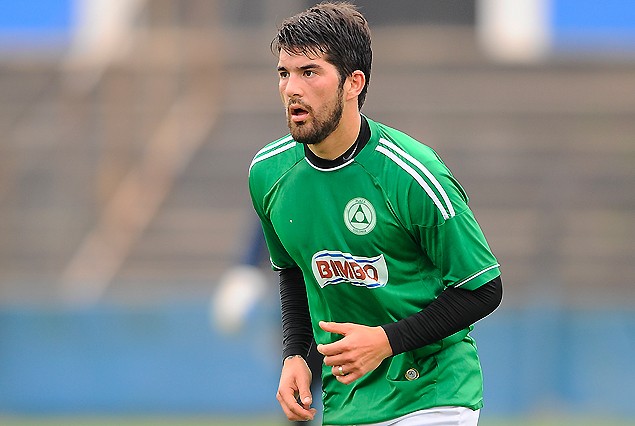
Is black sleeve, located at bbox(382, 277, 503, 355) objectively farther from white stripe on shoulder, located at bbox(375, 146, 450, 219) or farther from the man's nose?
the man's nose

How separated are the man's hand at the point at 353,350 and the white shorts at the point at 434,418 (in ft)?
1.10

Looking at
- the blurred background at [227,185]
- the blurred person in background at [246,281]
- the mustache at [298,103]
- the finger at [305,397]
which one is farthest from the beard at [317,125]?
the blurred background at [227,185]

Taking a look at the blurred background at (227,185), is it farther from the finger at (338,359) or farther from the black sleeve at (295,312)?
the finger at (338,359)

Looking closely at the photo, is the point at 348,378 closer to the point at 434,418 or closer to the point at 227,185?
the point at 434,418

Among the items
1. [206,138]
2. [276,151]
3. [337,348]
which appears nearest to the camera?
[337,348]

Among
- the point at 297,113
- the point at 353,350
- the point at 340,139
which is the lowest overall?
the point at 353,350

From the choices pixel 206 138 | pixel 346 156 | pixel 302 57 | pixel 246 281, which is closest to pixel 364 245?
pixel 346 156

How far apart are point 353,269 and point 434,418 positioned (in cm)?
57

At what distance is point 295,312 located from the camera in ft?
16.2

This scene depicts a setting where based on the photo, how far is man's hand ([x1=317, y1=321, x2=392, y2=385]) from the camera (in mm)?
4230

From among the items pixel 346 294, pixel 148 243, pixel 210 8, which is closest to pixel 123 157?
pixel 148 243

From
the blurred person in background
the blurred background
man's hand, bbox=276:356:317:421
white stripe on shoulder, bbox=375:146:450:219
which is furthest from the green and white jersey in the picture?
the blurred background

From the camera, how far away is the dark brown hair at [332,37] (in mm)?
4348

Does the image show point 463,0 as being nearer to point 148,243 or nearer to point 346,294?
point 148,243
